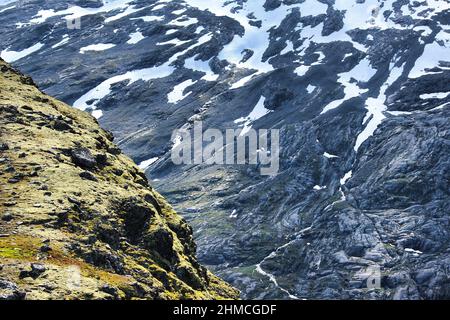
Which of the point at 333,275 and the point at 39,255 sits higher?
the point at 39,255

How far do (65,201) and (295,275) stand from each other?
149346 millimetres

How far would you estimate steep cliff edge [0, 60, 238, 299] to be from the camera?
41281 millimetres

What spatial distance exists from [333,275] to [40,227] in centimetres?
15226

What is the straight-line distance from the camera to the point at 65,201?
5028 centimetres

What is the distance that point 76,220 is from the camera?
162 ft

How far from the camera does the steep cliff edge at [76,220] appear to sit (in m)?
41.3
